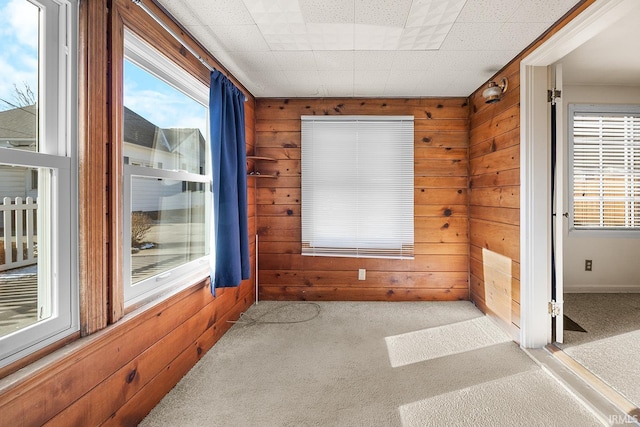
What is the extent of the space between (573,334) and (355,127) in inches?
101

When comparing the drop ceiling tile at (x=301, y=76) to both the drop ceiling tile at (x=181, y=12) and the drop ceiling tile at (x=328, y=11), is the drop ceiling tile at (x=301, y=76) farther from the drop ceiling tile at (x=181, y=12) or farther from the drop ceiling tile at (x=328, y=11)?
the drop ceiling tile at (x=181, y=12)

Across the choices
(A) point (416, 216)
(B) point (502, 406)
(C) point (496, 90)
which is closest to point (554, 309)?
(B) point (502, 406)

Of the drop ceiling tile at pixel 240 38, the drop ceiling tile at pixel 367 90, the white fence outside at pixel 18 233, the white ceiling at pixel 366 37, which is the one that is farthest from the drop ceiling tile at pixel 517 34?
the white fence outside at pixel 18 233

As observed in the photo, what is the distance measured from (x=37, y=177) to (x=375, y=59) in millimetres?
2180

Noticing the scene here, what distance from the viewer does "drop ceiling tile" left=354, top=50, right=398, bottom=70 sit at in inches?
89.4

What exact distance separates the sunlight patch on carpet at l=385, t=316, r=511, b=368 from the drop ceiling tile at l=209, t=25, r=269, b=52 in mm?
2367

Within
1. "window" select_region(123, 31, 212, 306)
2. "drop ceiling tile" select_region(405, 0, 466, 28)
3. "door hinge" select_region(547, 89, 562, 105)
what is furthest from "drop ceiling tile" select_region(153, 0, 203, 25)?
"door hinge" select_region(547, 89, 562, 105)

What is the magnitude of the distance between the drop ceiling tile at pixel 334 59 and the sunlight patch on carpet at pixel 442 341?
2.20 meters

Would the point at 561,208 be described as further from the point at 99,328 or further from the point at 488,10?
the point at 99,328

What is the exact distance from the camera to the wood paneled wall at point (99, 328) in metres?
1.05

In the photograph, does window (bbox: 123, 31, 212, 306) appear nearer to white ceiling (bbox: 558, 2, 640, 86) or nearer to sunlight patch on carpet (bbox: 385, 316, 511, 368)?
sunlight patch on carpet (bbox: 385, 316, 511, 368)

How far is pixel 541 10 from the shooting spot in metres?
1.75

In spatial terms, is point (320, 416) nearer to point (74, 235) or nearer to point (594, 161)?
point (74, 235)

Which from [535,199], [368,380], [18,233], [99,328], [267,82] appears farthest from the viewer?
[267,82]
